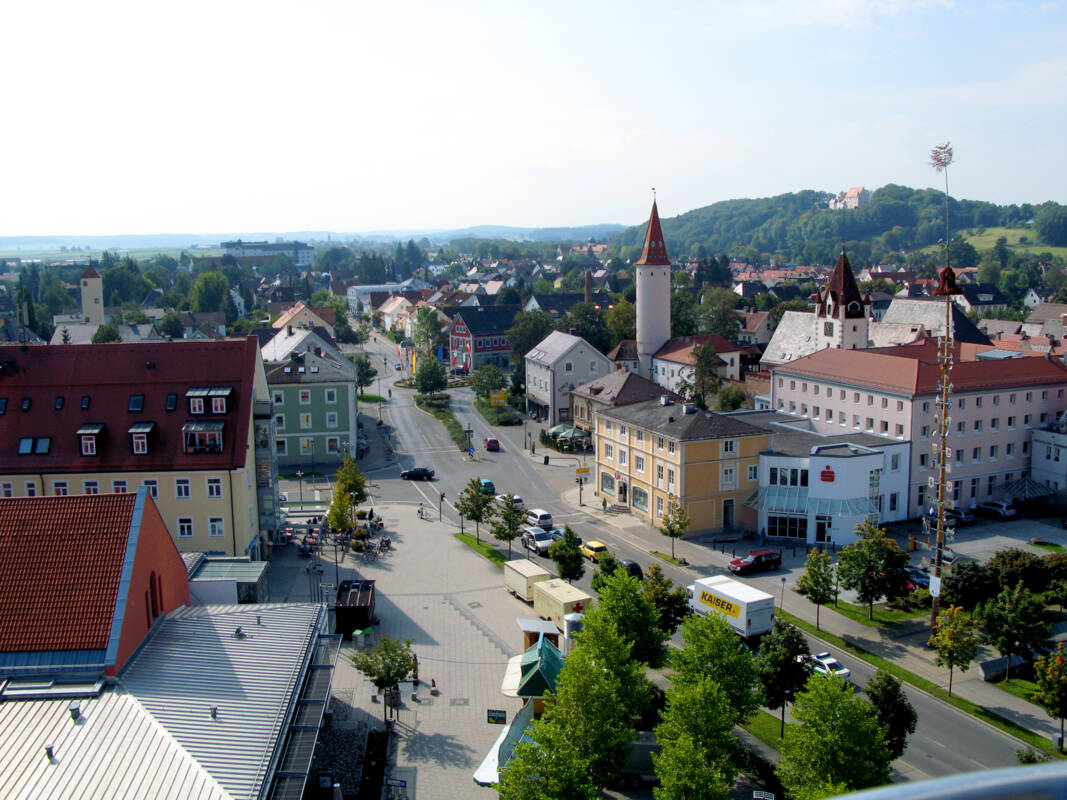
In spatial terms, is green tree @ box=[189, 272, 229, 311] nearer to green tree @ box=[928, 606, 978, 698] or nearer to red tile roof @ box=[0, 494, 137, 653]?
red tile roof @ box=[0, 494, 137, 653]

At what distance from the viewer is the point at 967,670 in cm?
2955

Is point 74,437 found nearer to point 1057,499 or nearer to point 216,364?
point 216,364

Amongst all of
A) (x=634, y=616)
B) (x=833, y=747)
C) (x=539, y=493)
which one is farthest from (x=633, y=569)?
(x=833, y=747)

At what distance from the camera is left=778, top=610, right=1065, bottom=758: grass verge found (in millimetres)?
25938

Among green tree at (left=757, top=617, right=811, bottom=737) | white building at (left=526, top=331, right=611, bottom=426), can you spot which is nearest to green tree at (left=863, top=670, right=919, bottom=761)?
green tree at (left=757, top=617, right=811, bottom=737)

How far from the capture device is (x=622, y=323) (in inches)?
3506

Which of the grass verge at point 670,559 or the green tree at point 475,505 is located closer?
the grass verge at point 670,559

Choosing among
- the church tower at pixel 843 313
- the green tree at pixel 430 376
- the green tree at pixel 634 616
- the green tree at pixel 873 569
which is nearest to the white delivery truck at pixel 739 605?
the green tree at pixel 634 616

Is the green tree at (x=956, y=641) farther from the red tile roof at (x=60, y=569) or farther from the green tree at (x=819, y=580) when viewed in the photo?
the red tile roof at (x=60, y=569)

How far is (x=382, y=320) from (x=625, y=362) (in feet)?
254

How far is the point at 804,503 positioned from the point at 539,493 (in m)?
16.0

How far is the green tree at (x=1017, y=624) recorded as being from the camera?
28.6 meters

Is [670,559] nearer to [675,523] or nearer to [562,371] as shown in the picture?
[675,523]

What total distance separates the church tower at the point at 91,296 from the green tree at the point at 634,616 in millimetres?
91207
